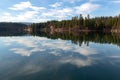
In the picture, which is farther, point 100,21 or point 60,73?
point 100,21

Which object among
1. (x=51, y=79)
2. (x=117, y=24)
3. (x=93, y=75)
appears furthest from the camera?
(x=117, y=24)

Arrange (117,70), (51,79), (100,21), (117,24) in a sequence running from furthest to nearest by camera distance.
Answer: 1. (100,21)
2. (117,24)
3. (117,70)
4. (51,79)

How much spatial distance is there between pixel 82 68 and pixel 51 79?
6.12 meters

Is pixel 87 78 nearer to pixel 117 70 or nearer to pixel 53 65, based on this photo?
pixel 117 70

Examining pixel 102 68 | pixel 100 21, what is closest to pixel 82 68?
pixel 102 68

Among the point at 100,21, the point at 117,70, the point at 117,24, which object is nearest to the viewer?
the point at 117,70

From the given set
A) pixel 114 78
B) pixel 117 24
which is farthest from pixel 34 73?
pixel 117 24

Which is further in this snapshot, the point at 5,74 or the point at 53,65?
the point at 53,65

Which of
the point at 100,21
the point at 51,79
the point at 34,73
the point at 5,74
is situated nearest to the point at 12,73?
the point at 5,74

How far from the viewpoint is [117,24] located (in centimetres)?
15062

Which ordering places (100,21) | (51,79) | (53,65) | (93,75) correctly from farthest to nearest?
(100,21) < (53,65) < (93,75) < (51,79)

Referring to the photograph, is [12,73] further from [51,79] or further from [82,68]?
[82,68]

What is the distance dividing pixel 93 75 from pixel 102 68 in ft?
13.7

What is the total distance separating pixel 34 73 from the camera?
71.1 ft
